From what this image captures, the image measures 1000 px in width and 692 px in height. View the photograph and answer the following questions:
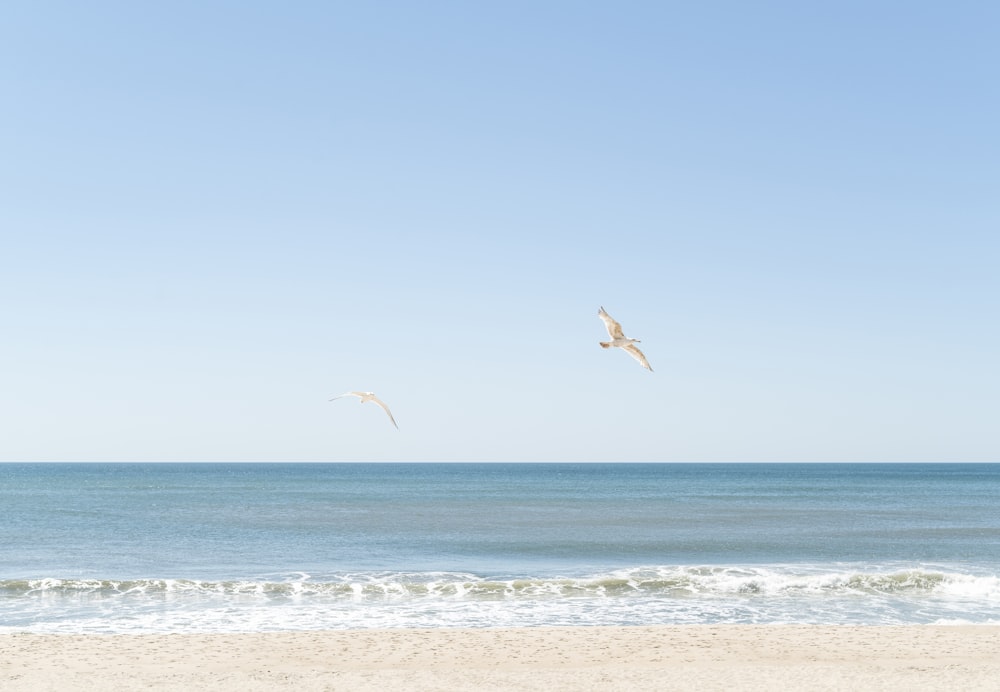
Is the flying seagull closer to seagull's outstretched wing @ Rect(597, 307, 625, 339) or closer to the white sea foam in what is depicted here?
seagull's outstretched wing @ Rect(597, 307, 625, 339)

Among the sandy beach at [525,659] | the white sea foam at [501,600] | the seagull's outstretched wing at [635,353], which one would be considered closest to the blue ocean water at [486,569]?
the white sea foam at [501,600]

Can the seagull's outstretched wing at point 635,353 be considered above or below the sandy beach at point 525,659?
above

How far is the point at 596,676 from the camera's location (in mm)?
14805

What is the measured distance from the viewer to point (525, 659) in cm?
1592

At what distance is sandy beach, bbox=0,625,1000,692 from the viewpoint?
47.0 feet

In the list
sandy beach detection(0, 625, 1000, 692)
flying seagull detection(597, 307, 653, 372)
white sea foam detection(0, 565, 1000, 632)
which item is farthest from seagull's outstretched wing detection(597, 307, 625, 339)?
white sea foam detection(0, 565, 1000, 632)

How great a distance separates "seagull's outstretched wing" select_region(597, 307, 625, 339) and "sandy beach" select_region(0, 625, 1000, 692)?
5.60m

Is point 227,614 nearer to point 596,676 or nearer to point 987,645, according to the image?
point 596,676

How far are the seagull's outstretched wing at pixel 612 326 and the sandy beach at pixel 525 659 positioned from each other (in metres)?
5.60

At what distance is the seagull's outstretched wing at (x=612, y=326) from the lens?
12891 millimetres

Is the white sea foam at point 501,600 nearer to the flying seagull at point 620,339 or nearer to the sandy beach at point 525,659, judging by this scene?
the sandy beach at point 525,659

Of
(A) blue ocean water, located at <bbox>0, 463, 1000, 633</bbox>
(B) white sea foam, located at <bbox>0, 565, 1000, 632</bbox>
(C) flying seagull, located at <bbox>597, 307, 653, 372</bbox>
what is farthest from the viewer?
(A) blue ocean water, located at <bbox>0, 463, 1000, 633</bbox>

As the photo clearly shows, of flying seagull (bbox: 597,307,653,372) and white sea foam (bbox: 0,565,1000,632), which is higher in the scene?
flying seagull (bbox: 597,307,653,372)

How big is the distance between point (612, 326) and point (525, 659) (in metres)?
6.64
